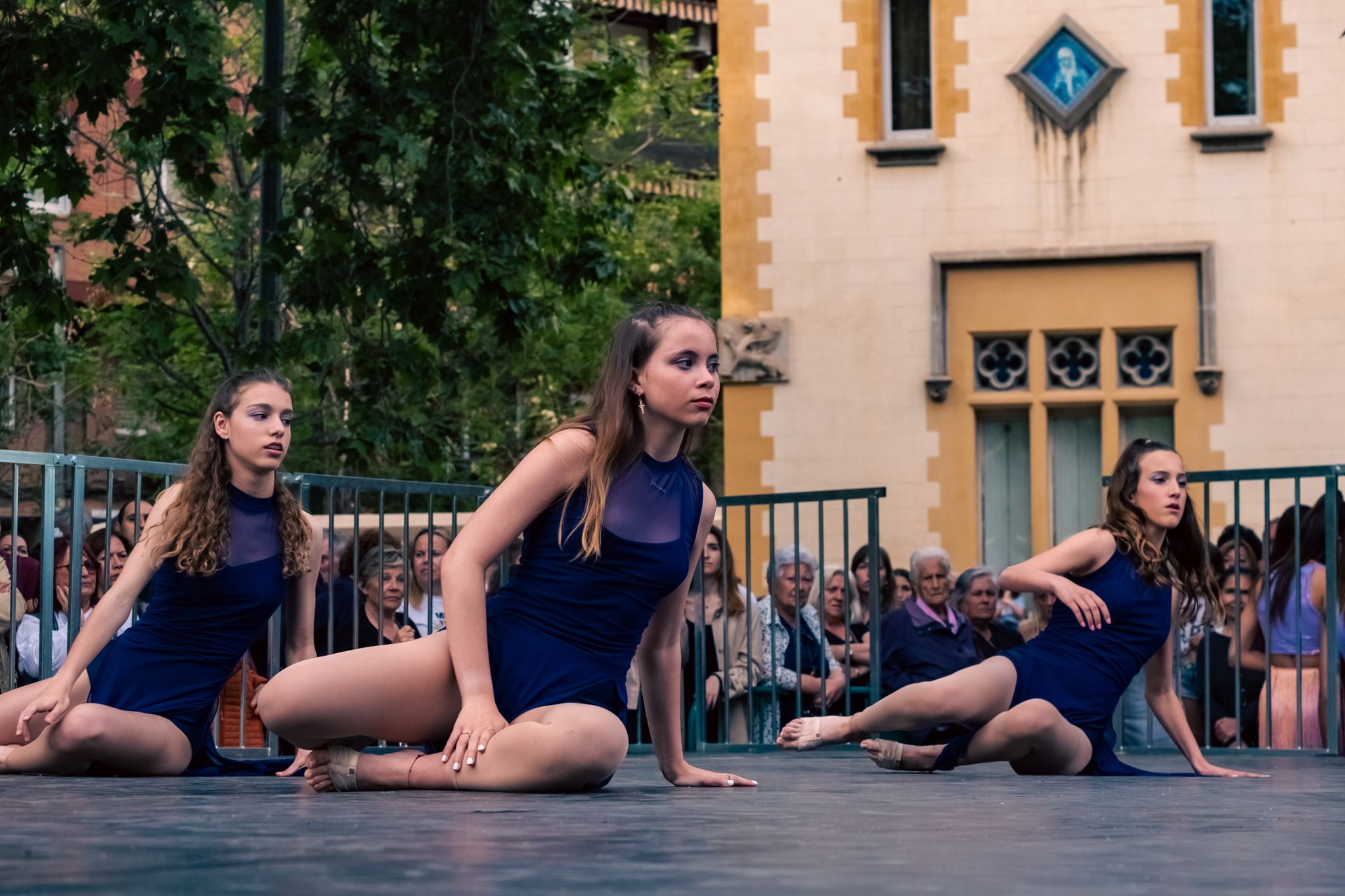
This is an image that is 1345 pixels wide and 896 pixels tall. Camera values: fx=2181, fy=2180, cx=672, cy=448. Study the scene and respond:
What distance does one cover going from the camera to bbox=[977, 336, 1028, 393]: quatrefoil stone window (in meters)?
21.5

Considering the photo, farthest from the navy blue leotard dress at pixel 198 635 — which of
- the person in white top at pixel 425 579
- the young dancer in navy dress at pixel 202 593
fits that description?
the person in white top at pixel 425 579

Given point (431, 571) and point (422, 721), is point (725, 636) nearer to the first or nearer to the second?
point (431, 571)

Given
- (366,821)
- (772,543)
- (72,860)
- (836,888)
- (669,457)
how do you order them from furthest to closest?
(772,543) < (669,457) < (366,821) < (72,860) < (836,888)

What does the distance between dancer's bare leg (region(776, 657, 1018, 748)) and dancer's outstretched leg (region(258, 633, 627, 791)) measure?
2.22 metres

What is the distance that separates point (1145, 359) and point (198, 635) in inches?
620

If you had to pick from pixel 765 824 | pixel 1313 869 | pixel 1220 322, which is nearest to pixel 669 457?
pixel 765 824

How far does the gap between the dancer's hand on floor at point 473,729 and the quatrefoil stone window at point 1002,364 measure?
659 inches

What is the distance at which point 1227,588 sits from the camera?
11438 millimetres

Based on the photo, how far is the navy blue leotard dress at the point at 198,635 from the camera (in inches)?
272

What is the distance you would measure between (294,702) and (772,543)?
5548mm

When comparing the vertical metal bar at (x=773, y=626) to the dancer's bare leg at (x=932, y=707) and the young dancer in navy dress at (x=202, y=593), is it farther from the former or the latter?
the young dancer in navy dress at (x=202, y=593)

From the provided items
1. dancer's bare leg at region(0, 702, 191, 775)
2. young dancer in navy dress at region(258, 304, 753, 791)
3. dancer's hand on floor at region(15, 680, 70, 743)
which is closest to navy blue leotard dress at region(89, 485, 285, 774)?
dancer's bare leg at region(0, 702, 191, 775)

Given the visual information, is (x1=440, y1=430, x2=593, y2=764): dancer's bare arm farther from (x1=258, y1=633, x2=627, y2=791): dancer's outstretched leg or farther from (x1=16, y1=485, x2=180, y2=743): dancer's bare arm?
(x1=16, y1=485, x2=180, y2=743): dancer's bare arm

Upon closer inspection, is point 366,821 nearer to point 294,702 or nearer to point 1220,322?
point 294,702
